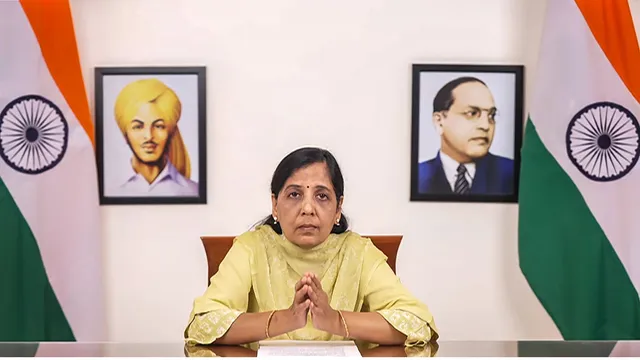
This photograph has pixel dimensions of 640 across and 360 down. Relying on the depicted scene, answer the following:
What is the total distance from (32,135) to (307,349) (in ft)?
8.68

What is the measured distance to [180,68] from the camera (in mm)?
3920

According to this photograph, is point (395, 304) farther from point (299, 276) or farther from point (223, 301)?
point (223, 301)

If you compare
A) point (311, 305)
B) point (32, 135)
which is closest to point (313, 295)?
point (311, 305)

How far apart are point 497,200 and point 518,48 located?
0.89m

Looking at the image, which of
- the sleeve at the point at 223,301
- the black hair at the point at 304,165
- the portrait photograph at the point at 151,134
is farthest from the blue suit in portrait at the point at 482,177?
the sleeve at the point at 223,301

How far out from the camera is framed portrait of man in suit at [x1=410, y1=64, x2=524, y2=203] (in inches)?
155

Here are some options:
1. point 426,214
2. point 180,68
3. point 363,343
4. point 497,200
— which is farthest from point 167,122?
point 363,343

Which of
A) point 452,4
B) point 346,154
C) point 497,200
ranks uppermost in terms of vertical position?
point 452,4

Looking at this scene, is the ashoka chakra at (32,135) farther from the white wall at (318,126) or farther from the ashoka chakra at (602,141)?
the ashoka chakra at (602,141)

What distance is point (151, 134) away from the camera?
3.95 meters

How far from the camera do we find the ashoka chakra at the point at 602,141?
353 cm

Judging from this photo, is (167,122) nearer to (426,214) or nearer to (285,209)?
(426,214)

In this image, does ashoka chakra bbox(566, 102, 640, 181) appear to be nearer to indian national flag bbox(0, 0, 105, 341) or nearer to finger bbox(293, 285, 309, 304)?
finger bbox(293, 285, 309, 304)

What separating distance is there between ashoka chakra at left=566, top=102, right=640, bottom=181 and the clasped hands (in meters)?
2.20
